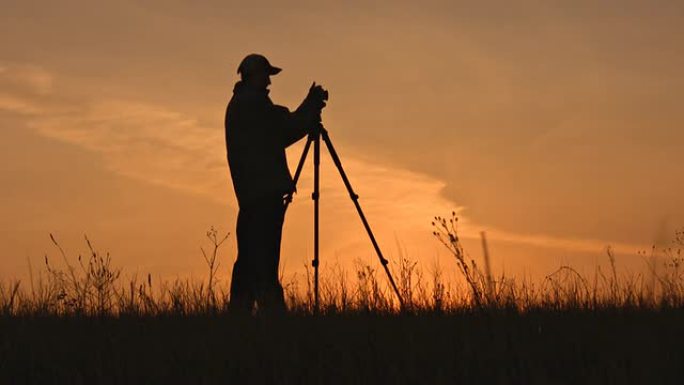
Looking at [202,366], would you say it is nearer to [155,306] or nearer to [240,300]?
[155,306]

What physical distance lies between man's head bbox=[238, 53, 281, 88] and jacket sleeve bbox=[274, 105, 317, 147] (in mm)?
310

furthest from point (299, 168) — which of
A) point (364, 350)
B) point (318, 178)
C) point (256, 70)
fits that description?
point (364, 350)

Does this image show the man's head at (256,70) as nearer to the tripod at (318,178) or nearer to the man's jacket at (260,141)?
the man's jacket at (260,141)

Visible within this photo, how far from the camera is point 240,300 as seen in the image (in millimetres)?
9922

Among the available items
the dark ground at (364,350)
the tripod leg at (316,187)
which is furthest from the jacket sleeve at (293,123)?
the dark ground at (364,350)

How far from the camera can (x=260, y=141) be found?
1005 centimetres

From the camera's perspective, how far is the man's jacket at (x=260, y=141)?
9914 mm

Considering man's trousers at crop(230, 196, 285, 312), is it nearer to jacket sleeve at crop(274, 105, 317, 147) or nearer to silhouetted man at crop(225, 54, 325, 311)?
silhouetted man at crop(225, 54, 325, 311)

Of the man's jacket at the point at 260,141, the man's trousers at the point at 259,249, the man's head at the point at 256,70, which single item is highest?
the man's head at the point at 256,70

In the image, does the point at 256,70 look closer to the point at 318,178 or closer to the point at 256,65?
the point at 256,65

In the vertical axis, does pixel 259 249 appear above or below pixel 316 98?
below

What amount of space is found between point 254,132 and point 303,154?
549 mm

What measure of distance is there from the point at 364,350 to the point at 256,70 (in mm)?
4640

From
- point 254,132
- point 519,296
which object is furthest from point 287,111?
point 519,296
